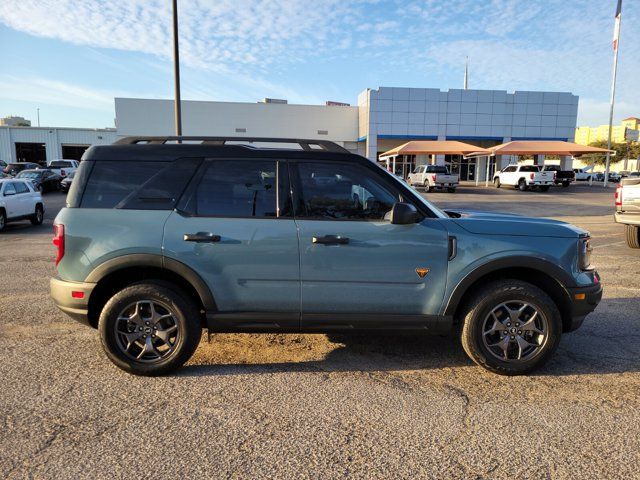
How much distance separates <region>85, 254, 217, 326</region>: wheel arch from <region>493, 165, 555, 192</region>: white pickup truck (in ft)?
110

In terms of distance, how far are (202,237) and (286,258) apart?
69 cm

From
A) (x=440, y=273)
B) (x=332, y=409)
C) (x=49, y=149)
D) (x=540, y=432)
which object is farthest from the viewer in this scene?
(x=49, y=149)

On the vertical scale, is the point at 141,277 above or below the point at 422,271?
below

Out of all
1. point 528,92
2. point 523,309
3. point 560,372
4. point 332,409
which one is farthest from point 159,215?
point 528,92

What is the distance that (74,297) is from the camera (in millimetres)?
3857

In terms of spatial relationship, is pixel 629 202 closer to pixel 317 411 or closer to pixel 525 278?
pixel 525 278

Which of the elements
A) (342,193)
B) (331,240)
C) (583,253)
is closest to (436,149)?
(583,253)

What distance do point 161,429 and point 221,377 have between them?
84cm

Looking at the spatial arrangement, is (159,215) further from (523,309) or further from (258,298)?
(523,309)

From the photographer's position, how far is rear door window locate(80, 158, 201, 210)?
3.86 metres

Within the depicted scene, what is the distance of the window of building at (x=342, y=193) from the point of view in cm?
386

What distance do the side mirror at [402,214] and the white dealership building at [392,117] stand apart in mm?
42259

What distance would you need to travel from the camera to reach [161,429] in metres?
3.10

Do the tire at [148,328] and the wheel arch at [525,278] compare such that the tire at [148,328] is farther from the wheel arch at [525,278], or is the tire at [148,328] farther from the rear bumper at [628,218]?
the rear bumper at [628,218]
